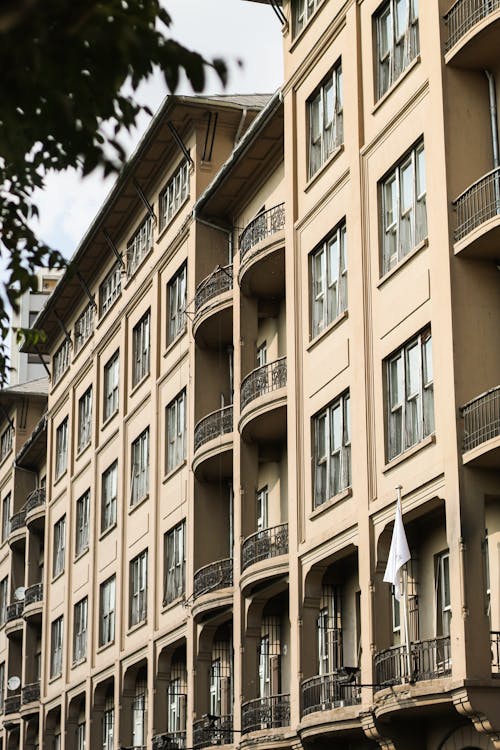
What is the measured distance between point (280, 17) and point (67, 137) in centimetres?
2568

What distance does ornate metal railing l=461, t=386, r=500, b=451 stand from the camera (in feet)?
74.9

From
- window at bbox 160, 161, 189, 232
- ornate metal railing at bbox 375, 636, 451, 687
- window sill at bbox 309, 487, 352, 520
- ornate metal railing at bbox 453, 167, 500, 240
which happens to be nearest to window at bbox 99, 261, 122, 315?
window at bbox 160, 161, 189, 232

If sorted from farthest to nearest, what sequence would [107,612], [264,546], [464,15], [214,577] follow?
1. [107,612]
2. [214,577]
3. [264,546]
4. [464,15]

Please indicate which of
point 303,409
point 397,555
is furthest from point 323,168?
point 397,555

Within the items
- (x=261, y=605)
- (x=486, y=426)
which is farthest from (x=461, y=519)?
(x=261, y=605)

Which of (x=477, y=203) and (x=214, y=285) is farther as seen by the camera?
(x=214, y=285)

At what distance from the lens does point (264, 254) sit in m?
33.7

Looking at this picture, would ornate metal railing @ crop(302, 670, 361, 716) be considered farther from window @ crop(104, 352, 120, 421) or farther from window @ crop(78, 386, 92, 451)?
window @ crop(78, 386, 92, 451)

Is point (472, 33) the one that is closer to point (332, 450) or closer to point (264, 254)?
point (332, 450)

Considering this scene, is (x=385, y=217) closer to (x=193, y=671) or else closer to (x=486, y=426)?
(x=486, y=426)

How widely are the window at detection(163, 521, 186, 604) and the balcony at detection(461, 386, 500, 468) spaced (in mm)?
16749

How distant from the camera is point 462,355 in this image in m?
23.8

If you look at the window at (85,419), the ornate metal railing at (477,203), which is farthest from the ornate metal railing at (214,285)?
the window at (85,419)

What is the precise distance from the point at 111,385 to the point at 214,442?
14430 mm
